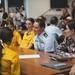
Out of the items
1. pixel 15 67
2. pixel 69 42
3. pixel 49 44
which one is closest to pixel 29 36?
pixel 49 44

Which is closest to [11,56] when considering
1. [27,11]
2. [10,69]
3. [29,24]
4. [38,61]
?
[10,69]

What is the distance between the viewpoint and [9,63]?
107 inches

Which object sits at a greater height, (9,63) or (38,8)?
(38,8)

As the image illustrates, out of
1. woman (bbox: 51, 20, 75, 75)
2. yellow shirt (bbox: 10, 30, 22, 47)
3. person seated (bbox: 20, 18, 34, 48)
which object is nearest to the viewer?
woman (bbox: 51, 20, 75, 75)

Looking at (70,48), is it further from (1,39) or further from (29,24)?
(29,24)

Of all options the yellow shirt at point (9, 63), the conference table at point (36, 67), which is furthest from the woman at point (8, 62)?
the conference table at point (36, 67)

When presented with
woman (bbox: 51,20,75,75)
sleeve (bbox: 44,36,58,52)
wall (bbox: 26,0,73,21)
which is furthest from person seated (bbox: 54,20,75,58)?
wall (bbox: 26,0,73,21)

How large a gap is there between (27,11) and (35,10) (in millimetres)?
472

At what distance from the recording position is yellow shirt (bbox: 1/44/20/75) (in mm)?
2707

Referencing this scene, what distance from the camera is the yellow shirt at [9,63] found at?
2.71 m

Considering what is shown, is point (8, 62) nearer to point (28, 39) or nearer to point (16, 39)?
point (28, 39)

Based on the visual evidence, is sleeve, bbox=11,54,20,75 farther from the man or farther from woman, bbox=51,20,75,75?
the man

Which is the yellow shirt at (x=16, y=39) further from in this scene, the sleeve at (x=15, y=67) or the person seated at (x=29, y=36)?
the sleeve at (x=15, y=67)

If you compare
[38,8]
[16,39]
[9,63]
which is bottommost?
[16,39]
